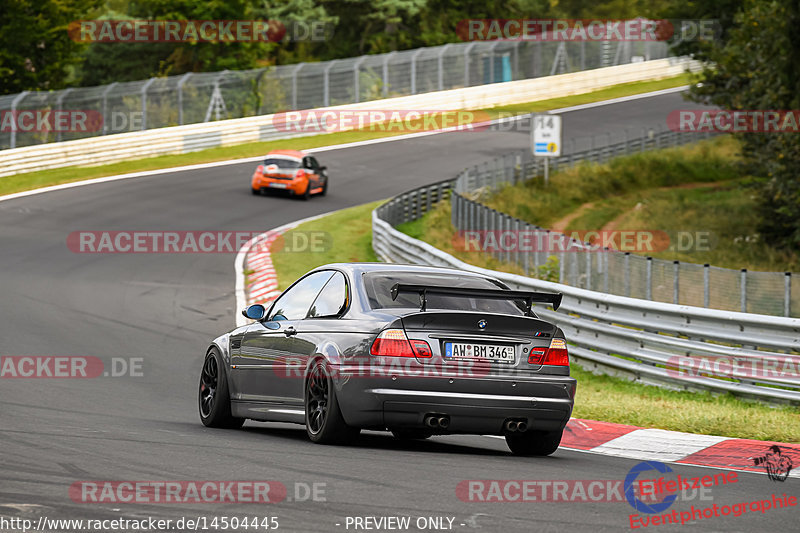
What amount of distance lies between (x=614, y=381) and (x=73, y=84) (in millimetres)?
47889

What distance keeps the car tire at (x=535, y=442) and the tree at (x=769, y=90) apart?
1894cm

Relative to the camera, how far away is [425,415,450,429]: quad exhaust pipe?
8.52 meters

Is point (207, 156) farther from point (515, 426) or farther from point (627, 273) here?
point (515, 426)

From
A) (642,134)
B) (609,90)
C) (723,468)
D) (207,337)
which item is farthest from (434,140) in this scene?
(723,468)

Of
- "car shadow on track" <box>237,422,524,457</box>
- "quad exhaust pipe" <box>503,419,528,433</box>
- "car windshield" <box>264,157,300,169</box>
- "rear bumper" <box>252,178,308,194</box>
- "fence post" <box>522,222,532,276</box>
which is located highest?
"quad exhaust pipe" <box>503,419,528,433</box>

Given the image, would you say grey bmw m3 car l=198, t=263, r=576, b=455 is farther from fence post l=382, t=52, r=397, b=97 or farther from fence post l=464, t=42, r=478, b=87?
fence post l=464, t=42, r=478, b=87

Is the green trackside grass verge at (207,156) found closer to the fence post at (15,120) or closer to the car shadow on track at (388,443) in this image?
the fence post at (15,120)

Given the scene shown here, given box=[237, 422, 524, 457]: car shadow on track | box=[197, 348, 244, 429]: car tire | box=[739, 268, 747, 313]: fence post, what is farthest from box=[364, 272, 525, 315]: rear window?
box=[739, 268, 747, 313]: fence post

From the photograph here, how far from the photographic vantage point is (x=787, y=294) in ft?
44.8

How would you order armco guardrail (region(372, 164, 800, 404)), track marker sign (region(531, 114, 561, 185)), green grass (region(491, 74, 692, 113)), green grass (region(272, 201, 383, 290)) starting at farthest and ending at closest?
1. green grass (region(491, 74, 692, 113))
2. track marker sign (region(531, 114, 561, 185))
3. green grass (region(272, 201, 383, 290))
4. armco guardrail (region(372, 164, 800, 404))

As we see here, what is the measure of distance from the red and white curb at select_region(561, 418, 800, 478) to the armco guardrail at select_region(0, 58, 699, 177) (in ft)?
104

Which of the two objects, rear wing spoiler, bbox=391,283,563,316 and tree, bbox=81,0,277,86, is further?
tree, bbox=81,0,277,86

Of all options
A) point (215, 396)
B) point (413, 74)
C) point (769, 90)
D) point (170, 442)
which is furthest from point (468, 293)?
point (413, 74)

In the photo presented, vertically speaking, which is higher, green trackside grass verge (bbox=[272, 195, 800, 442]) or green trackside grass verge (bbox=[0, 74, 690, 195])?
green trackside grass verge (bbox=[272, 195, 800, 442])
